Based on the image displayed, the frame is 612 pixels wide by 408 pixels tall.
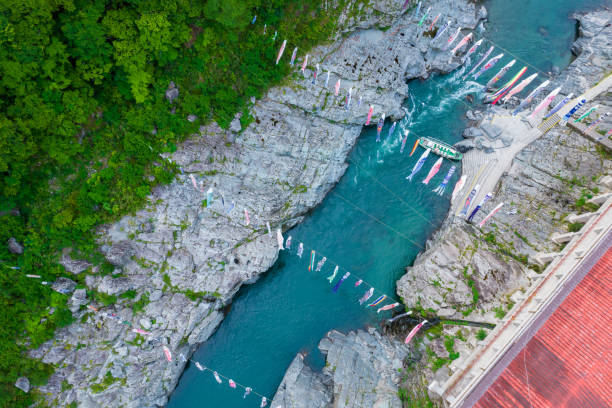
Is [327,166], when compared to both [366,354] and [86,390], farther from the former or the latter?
[86,390]

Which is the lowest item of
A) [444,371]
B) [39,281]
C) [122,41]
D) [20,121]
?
[39,281]

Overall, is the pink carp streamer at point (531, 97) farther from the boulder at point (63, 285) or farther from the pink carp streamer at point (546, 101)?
the boulder at point (63, 285)

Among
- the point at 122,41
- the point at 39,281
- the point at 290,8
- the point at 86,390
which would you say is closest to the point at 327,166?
the point at 290,8

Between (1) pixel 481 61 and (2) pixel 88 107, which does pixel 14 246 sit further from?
(1) pixel 481 61

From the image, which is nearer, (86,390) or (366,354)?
(86,390)

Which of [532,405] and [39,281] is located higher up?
[532,405]

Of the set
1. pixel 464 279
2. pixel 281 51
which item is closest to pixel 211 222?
pixel 281 51

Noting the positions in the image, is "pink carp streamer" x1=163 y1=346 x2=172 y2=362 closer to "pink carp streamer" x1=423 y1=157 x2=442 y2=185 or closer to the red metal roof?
the red metal roof
